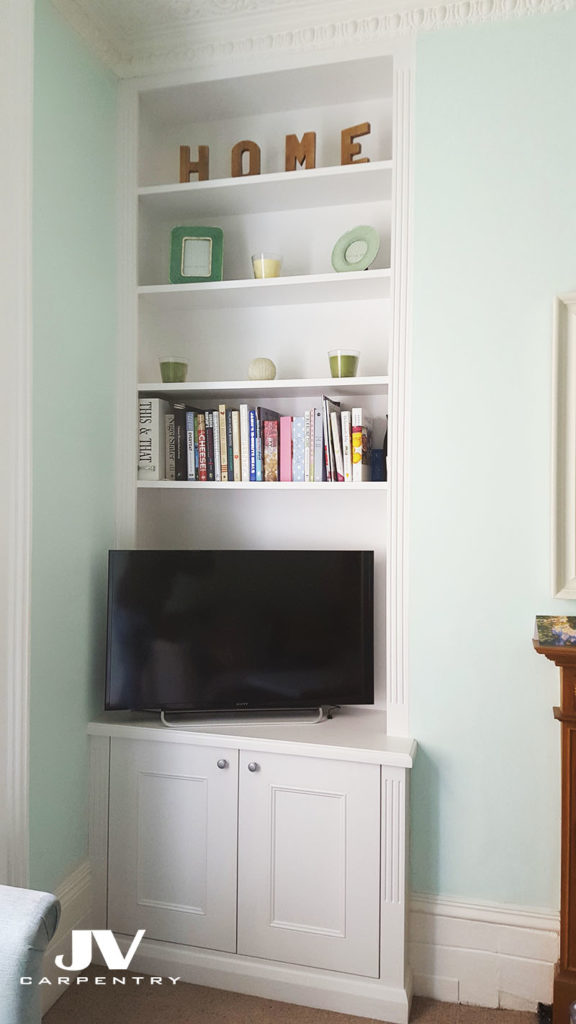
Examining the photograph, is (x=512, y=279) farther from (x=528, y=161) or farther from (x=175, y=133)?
(x=175, y=133)

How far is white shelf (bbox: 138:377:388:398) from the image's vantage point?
225 centimetres

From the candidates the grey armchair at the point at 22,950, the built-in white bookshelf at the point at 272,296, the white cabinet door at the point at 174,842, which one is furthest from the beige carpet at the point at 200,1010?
the grey armchair at the point at 22,950

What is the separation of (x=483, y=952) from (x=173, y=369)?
1963 mm

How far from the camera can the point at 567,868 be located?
A: 1.93 m

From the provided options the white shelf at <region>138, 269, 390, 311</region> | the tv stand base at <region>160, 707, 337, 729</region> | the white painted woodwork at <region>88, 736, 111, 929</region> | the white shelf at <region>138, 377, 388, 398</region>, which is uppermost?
the white shelf at <region>138, 269, 390, 311</region>

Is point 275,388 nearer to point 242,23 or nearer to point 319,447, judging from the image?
point 319,447

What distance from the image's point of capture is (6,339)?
6.13 ft

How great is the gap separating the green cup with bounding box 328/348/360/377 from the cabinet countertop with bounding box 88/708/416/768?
3.49 ft

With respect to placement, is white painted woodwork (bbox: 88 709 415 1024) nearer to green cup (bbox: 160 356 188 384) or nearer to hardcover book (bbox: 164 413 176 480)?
hardcover book (bbox: 164 413 176 480)

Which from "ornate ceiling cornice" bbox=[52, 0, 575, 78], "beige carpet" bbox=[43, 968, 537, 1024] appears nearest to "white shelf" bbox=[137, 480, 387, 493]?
"ornate ceiling cornice" bbox=[52, 0, 575, 78]

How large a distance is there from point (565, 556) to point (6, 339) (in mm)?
1547

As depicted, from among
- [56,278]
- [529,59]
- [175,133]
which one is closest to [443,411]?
[529,59]

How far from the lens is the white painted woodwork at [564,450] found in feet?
6.58

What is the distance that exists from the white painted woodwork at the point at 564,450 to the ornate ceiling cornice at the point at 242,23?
883 millimetres
